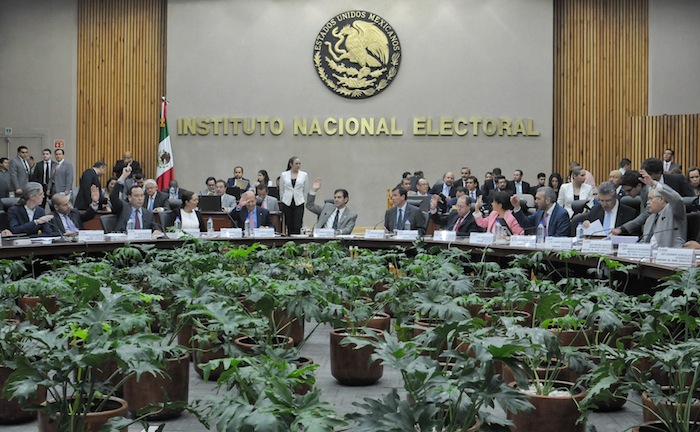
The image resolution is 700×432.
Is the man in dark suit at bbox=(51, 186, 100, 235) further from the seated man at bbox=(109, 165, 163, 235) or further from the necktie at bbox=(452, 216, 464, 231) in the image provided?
the necktie at bbox=(452, 216, 464, 231)

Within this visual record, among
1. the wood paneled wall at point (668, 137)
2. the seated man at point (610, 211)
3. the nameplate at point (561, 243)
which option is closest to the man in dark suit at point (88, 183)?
the seated man at point (610, 211)

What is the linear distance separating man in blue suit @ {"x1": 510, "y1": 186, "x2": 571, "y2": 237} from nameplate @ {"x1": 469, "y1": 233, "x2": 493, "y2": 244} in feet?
2.27

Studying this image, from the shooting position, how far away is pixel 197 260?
Result: 5.25m

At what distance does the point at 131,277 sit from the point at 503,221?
12.3 feet

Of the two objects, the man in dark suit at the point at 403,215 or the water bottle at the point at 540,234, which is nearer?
the water bottle at the point at 540,234

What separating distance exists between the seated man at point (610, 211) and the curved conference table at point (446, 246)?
69 centimetres

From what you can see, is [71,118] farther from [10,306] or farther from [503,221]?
[10,306]

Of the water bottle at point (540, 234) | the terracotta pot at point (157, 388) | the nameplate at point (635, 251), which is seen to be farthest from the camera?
the water bottle at point (540, 234)

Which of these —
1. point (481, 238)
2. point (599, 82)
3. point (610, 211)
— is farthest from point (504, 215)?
point (599, 82)

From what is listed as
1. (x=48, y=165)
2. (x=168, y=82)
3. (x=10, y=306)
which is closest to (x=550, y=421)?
(x=10, y=306)

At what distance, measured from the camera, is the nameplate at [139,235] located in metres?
7.66

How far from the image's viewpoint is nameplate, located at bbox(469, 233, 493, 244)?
24.3ft

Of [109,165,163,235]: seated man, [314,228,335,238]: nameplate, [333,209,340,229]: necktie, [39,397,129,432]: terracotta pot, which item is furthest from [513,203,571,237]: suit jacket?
[39,397,129,432]: terracotta pot

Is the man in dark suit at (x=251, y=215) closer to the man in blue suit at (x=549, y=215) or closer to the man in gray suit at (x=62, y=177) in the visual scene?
the man in blue suit at (x=549, y=215)
